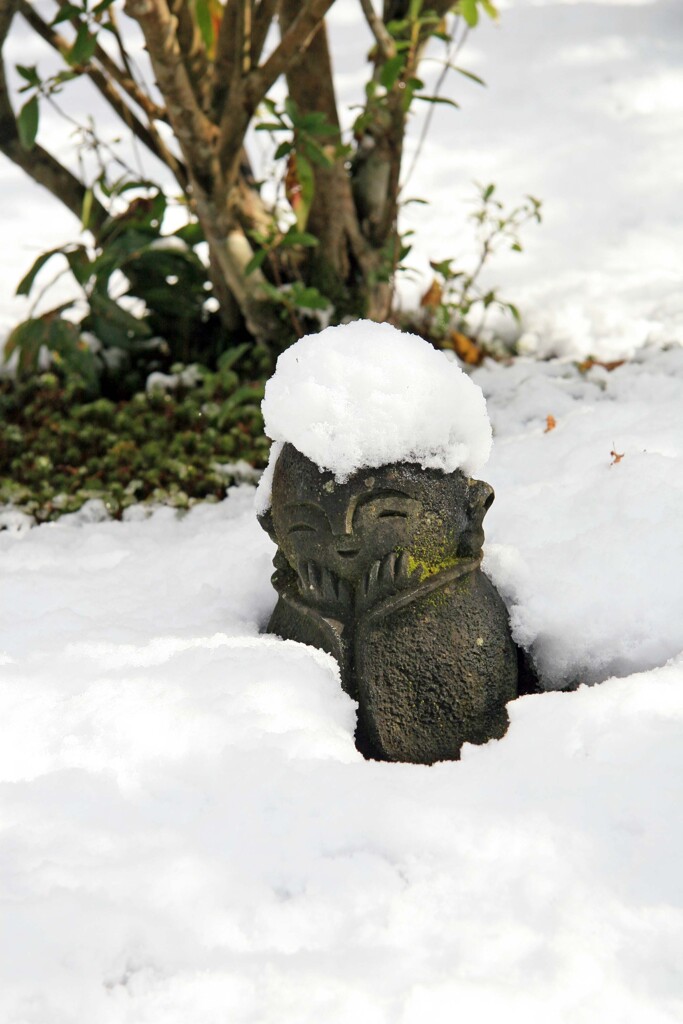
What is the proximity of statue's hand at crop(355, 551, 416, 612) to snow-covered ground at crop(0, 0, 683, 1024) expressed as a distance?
149 millimetres

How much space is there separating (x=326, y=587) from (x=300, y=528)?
0.11 m

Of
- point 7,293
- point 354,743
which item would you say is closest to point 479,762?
point 354,743

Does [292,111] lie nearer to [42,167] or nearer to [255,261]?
[255,261]

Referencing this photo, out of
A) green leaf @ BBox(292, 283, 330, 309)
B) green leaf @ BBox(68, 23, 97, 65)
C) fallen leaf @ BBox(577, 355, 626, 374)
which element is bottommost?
fallen leaf @ BBox(577, 355, 626, 374)

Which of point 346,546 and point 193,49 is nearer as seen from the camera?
point 346,546

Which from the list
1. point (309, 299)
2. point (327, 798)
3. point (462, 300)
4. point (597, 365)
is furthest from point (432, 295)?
point (327, 798)

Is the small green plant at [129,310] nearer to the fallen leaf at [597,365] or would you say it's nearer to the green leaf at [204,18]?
the green leaf at [204,18]

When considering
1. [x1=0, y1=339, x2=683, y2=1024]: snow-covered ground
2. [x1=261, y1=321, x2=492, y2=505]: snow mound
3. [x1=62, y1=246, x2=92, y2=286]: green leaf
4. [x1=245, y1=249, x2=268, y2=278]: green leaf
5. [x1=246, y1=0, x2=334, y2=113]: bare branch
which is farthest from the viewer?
[x1=62, y1=246, x2=92, y2=286]: green leaf

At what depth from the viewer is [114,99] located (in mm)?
3359

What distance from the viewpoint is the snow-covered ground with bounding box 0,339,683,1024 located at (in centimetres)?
117

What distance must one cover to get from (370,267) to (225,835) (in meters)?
2.47

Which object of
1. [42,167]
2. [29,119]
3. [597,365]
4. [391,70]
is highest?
[391,70]

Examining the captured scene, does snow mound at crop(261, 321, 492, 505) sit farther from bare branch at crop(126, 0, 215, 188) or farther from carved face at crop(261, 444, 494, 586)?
bare branch at crop(126, 0, 215, 188)

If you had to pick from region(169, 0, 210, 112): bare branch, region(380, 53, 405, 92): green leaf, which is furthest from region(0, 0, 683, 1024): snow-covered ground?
region(169, 0, 210, 112): bare branch
